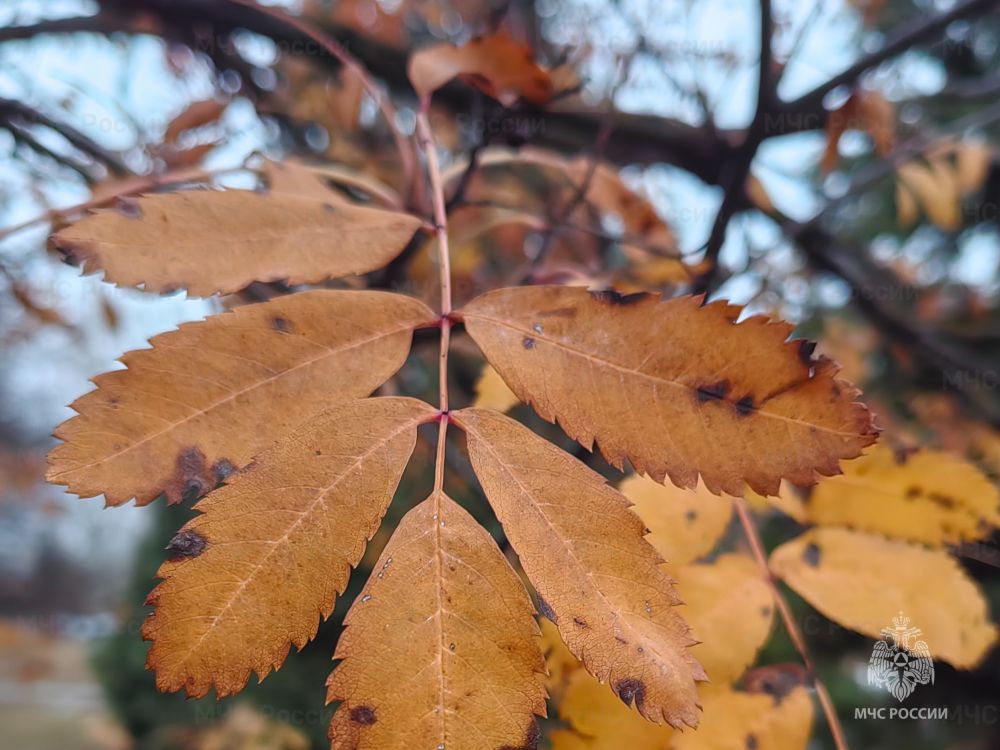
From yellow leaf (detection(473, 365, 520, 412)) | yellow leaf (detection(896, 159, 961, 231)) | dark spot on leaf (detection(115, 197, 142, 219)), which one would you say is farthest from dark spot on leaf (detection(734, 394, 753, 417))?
yellow leaf (detection(896, 159, 961, 231))

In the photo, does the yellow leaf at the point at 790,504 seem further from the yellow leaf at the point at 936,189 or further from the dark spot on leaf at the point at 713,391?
the yellow leaf at the point at 936,189

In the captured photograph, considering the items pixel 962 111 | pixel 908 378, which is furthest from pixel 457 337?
pixel 962 111

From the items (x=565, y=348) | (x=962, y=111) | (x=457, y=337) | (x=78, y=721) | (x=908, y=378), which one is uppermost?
(x=962, y=111)

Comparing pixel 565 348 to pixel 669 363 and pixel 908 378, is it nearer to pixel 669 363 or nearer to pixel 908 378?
pixel 669 363

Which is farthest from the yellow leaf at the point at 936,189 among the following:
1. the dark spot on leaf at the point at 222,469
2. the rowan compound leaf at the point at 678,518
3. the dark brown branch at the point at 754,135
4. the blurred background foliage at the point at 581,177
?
the dark spot on leaf at the point at 222,469

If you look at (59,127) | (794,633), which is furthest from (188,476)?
(59,127)

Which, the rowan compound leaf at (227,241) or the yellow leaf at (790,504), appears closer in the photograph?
the rowan compound leaf at (227,241)
